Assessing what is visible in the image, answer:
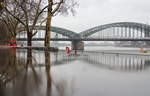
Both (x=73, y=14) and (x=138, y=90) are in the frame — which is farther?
(x=73, y=14)

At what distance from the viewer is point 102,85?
590cm

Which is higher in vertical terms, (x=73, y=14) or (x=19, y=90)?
(x=73, y=14)

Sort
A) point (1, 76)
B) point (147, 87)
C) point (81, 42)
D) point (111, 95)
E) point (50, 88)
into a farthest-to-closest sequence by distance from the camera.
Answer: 1. point (81, 42)
2. point (1, 76)
3. point (147, 87)
4. point (50, 88)
5. point (111, 95)

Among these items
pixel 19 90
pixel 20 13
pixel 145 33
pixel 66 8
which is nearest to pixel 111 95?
pixel 19 90

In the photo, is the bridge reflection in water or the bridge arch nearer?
the bridge reflection in water

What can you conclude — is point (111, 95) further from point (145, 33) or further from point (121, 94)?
point (145, 33)

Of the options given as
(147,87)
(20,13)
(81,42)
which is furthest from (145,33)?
(147,87)

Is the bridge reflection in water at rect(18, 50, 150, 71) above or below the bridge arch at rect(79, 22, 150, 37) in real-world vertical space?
below

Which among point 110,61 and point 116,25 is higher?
point 116,25

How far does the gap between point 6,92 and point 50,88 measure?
1.11 m

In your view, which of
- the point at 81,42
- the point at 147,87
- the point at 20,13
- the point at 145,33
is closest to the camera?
the point at 147,87

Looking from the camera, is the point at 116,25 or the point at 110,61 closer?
the point at 110,61

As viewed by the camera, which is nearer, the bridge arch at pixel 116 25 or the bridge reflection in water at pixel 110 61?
the bridge reflection in water at pixel 110 61

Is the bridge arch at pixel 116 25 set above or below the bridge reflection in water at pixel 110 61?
above
